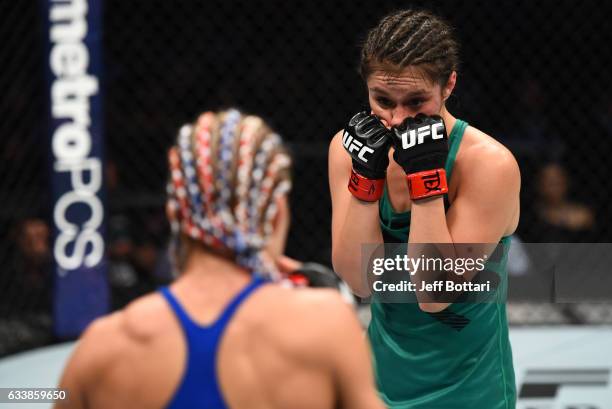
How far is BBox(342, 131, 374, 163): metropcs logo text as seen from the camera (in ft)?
5.20

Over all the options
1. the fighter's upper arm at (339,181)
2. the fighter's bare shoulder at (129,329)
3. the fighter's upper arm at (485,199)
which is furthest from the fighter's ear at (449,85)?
the fighter's bare shoulder at (129,329)

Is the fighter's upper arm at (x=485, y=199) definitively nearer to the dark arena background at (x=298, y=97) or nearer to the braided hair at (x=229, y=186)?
the braided hair at (x=229, y=186)

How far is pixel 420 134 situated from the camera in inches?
60.4

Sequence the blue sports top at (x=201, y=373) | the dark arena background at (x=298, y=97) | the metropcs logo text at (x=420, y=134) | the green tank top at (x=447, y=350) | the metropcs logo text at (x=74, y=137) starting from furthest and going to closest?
the dark arena background at (x=298, y=97)
the metropcs logo text at (x=74, y=137)
the green tank top at (x=447, y=350)
the metropcs logo text at (x=420, y=134)
the blue sports top at (x=201, y=373)

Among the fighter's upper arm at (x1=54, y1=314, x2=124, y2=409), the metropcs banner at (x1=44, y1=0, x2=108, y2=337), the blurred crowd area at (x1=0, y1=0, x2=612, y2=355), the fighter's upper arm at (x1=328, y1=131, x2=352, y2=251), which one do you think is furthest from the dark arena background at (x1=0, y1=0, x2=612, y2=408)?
the fighter's upper arm at (x1=54, y1=314, x2=124, y2=409)

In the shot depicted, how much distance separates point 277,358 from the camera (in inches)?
39.9

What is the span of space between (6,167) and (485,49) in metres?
2.12

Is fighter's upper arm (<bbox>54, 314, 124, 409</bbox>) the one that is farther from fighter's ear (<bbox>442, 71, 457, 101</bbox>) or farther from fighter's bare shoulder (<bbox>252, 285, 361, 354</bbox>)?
fighter's ear (<bbox>442, 71, 457, 101</bbox>)

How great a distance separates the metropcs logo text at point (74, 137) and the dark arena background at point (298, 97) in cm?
31

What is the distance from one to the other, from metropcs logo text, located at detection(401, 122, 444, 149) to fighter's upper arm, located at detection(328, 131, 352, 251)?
20cm

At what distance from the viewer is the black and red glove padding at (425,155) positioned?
154 centimetres

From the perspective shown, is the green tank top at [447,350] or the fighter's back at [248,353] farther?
the green tank top at [447,350]

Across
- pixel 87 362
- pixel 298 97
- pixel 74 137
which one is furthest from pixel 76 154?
pixel 87 362

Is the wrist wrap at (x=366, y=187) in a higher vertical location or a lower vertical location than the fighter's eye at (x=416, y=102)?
lower
